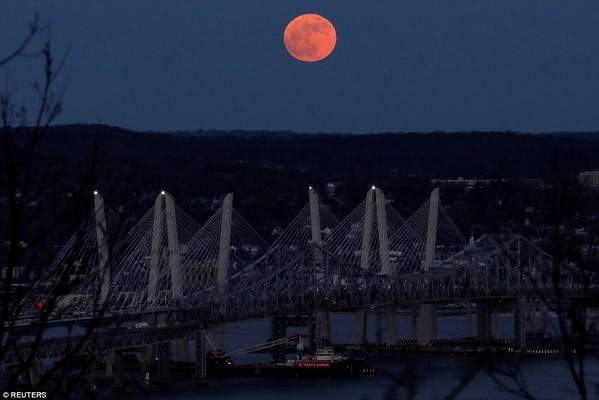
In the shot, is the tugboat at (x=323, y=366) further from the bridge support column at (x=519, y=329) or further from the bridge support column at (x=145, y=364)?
the bridge support column at (x=519, y=329)

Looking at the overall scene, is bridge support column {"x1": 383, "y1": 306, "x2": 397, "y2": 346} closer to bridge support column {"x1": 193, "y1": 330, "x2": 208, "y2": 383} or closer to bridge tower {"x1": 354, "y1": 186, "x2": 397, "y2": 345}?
bridge tower {"x1": 354, "y1": 186, "x2": 397, "y2": 345}

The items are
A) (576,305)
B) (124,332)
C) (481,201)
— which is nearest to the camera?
(576,305)

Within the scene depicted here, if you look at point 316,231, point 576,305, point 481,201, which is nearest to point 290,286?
point 316,231

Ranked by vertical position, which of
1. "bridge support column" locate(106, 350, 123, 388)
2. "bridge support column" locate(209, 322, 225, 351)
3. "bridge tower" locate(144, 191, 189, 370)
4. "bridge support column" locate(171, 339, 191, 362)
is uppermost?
"bridge tower" locate(144, 191, 189, 370)

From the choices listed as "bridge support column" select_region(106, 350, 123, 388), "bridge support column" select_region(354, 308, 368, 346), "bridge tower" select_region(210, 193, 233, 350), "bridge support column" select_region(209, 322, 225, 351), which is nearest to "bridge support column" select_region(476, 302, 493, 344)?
"bridge support column" select_region(354, 308, 368, 346)

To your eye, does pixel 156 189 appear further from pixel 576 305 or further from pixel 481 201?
pixel 576 305

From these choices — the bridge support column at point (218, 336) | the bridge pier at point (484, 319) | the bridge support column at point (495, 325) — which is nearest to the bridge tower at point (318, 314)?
the bridge support column at point (218, 336)
